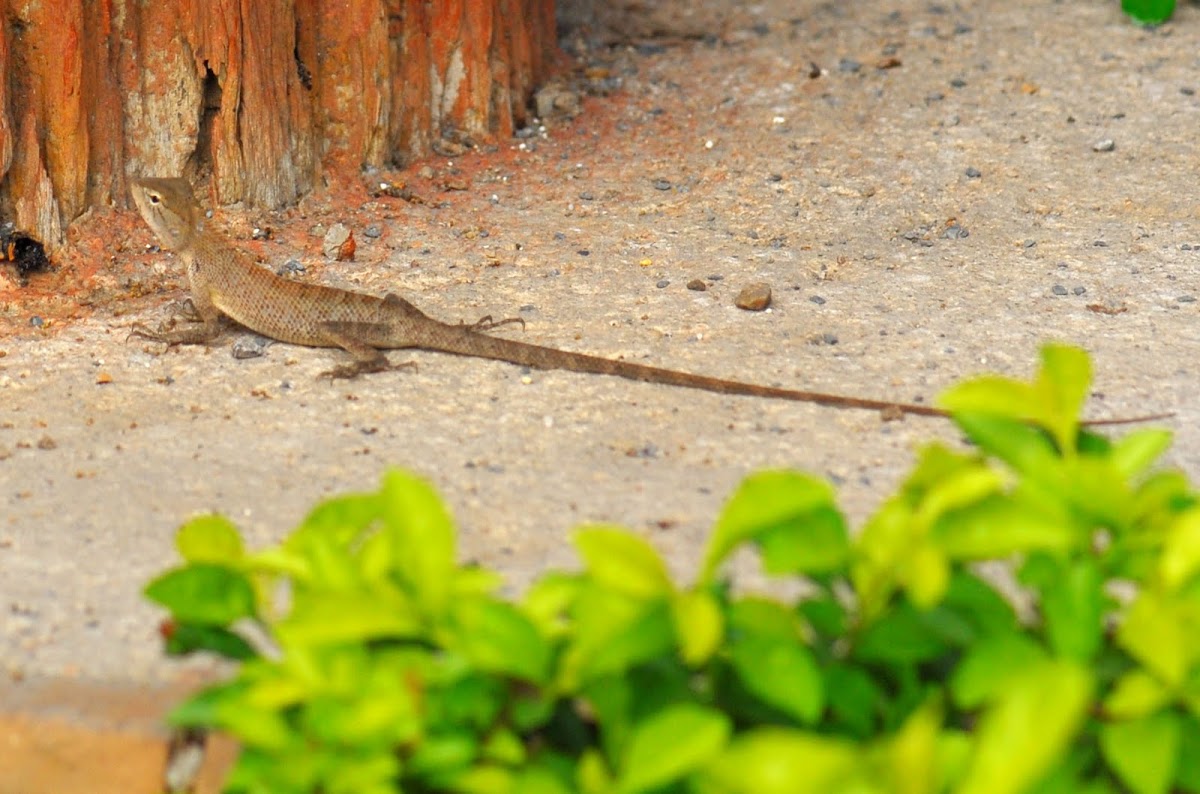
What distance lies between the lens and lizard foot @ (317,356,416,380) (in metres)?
4.83

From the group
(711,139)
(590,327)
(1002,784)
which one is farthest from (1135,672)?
(711,139)

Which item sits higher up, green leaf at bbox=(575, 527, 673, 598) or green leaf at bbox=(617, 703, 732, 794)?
green leaf at bbox=(575, 527, 673, 598)

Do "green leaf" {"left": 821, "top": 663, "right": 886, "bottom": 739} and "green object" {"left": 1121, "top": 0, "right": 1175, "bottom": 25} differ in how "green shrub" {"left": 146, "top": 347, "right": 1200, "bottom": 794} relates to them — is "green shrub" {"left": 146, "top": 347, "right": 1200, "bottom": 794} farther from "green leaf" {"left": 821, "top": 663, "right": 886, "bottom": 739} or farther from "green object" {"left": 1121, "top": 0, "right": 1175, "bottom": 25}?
"green object" {"left": 1121, "top": 0, "right": 1175, "bottom": 25}

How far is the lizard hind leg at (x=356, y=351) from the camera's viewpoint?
4859mm

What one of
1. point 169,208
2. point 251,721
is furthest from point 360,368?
point 251,721

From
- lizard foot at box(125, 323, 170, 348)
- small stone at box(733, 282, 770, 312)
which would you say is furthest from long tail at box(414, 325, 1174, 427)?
lizard foot at box(125, 323, 170, 348)

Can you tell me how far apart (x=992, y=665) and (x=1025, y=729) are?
25 centimetres

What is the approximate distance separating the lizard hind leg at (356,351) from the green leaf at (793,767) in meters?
3.12

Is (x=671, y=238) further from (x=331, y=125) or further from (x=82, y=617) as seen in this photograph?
(x=82, y=617)

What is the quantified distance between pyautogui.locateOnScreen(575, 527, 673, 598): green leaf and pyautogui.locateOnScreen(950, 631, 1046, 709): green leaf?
481 mm

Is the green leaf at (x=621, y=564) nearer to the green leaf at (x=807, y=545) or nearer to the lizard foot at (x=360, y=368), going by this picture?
the green leaf at (x=807, y=545)

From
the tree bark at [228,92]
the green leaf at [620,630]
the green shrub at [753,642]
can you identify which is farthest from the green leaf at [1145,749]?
the tree bark at [228,92]

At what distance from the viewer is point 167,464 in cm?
416

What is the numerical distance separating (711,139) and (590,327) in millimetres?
2141
